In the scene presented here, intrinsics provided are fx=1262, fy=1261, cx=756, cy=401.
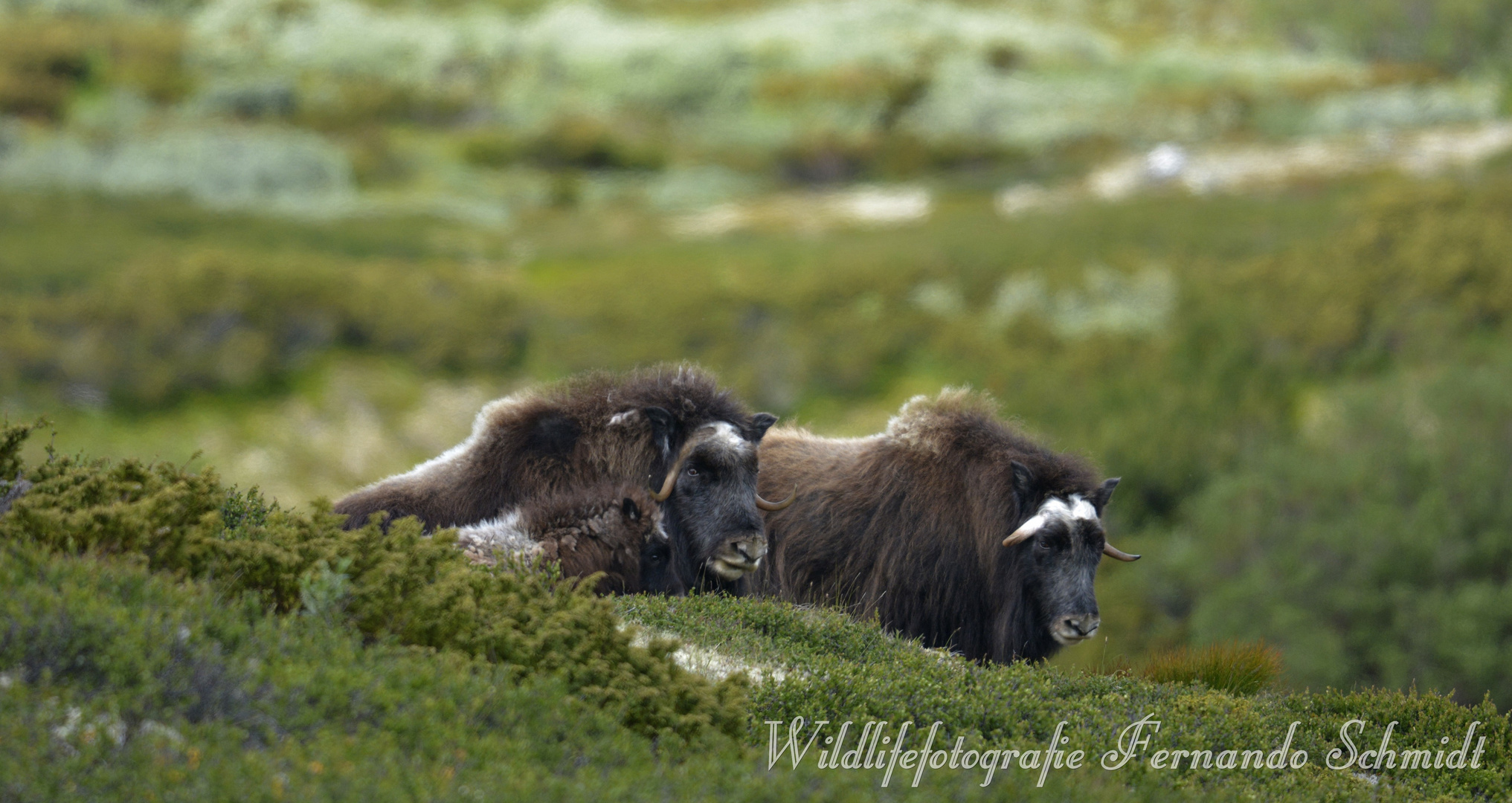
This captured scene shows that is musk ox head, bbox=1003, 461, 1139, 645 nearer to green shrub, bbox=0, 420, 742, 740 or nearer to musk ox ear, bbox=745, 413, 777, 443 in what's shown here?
musk ox ear, bbox=745, 413, 777, 443

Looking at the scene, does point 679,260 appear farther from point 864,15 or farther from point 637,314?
point 864,15

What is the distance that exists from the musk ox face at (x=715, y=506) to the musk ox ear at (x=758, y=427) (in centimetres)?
11

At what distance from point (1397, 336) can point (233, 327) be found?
2725cm

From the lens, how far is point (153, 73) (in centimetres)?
6003

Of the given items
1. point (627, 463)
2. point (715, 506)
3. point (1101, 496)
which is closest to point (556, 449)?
point (627, 463)

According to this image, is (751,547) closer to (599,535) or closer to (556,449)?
(599,535)

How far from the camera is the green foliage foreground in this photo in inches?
158

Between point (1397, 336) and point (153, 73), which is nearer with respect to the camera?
point (1397, 336)

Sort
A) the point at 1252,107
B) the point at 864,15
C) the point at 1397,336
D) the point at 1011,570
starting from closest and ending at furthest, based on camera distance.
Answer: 1. the point at 1011,570
2. the point at 1397,336
3. the point at 1252,107
4. the point at 864,15

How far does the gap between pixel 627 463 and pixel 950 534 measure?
226 centimetres

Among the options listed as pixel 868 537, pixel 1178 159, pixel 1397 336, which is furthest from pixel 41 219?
pixel 1178 159

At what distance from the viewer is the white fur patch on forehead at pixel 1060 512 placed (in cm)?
805

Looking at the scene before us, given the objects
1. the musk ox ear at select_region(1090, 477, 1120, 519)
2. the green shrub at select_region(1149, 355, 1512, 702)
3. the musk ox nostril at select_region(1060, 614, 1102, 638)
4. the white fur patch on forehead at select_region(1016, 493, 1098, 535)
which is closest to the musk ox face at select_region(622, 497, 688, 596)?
the white fur patch on forehead at select_region(1016, 493, 1098, 535)

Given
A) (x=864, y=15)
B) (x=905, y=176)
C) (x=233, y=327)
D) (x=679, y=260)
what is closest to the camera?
(x=233, y=327)
